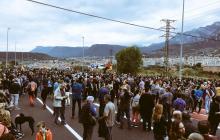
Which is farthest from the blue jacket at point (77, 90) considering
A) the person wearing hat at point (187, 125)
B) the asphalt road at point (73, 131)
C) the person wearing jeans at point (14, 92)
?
the person wearing hat at point (187, 125)

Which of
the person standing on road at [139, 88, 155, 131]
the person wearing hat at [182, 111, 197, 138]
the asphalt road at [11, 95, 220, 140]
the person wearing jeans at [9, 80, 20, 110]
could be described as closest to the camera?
the person wearing hat at [182, 111, 197, 138]

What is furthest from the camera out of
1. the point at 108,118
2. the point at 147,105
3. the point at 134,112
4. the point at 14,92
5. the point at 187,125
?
the point at 14,92

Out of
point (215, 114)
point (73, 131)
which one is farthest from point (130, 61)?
point (215, 114)

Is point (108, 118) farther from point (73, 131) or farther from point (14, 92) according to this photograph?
point (14, 92)

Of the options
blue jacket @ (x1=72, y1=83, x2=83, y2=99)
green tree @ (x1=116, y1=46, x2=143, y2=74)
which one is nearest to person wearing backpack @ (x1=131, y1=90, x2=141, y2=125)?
blue jacket @ (x1=72, y1=83, x2=83, y2=99)

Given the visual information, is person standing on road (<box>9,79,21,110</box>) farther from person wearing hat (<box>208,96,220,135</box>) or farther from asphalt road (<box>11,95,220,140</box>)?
person wearing hat (<box>208,96,220,135</box>)

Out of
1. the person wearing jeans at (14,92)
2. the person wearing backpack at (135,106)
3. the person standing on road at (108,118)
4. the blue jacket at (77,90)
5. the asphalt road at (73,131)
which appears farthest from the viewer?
the person wearing jeans at (14,92)

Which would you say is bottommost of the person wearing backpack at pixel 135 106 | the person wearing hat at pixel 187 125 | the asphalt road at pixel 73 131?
the asphalt road at pixel 73 131

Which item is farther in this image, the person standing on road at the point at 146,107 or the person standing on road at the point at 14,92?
the person standing on road at the point at 14,92

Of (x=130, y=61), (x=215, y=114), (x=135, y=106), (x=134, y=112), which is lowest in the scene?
(x=134, y=112)

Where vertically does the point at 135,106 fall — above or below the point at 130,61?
below

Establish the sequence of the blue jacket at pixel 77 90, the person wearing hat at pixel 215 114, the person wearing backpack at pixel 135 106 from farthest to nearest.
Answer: the blue jacket at pixel 77 90 → the person wearing backpack at pixel 135 106 → the person wearing hat at pixel 215 114

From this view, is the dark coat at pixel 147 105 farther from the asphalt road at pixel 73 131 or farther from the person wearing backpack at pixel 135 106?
the person wearing backpack at pixel 135 106

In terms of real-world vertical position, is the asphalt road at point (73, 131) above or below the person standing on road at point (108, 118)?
below
